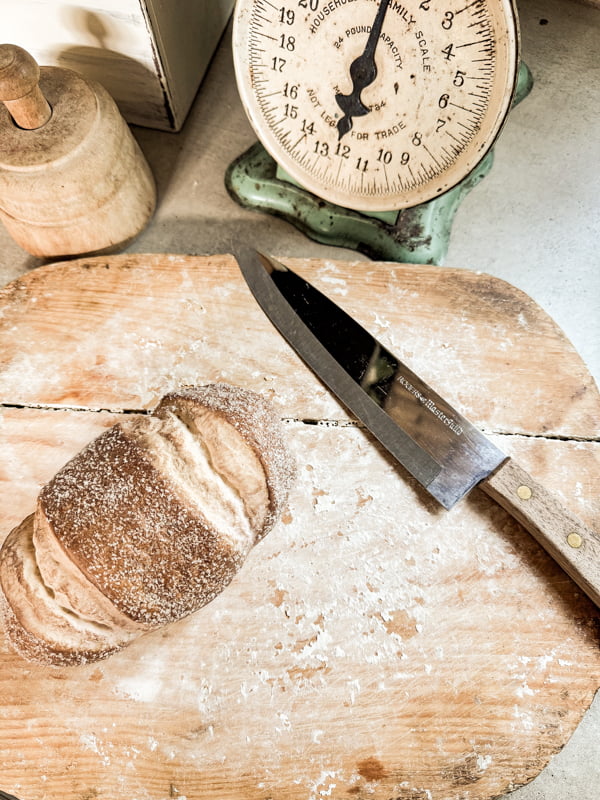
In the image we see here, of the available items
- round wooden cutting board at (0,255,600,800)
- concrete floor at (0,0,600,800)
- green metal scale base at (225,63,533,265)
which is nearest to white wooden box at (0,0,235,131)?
concrete floor at (0,0,600,800)

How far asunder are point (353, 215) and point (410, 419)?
437 millimetres

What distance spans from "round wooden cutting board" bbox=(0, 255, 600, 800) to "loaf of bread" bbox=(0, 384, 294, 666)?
0.43 ft

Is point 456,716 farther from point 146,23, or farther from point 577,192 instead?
point 146,23

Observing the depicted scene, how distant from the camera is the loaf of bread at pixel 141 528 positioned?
0.78 meters

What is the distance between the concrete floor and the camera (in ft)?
4.41

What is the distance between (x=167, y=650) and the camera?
941mm

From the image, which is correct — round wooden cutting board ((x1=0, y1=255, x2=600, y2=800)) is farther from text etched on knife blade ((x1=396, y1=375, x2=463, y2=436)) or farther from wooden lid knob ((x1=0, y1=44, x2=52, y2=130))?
wooden lid knob ((x1=0, y1=44, x2=52, y2=130))

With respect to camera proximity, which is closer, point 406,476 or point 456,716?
point 456,716

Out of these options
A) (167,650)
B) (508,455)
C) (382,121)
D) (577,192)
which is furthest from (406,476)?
(577,192)

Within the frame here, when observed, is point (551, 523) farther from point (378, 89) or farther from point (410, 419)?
point (378, 89)

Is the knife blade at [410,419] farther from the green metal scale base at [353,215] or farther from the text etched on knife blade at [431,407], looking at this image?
the green metal scale base at [353,215]

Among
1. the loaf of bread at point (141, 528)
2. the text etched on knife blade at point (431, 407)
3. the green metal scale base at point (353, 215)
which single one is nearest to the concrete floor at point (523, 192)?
the green metal scale base at point (353, 215)

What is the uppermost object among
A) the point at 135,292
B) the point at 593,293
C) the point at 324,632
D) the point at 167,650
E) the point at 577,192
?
the point at 577,192

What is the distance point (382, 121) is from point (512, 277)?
0.52m
